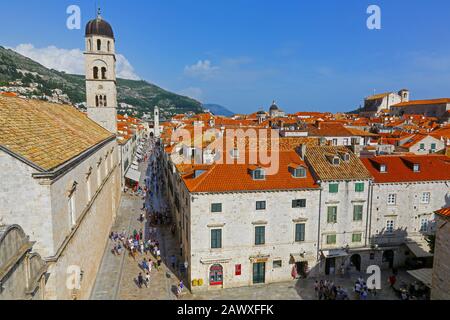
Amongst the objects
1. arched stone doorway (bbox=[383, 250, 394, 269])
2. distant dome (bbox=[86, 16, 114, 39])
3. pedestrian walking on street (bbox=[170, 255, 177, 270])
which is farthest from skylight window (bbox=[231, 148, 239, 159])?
distant dome (bbox=[86, 16, 114, 39])

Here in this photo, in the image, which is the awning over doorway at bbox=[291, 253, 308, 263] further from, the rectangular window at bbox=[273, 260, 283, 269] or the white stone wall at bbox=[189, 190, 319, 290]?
the rectangular window at bbox=[273, 260, 283, 269]

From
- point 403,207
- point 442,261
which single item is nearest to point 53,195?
point 442,261

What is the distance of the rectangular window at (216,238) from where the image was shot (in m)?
24.1

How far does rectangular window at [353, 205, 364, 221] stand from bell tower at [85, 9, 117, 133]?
3239cm

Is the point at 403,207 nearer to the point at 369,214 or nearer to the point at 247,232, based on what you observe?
the point at 369,214

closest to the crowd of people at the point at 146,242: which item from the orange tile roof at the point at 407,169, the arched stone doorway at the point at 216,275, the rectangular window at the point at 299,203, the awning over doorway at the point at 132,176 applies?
the arched stone doorway at the point at 216,275

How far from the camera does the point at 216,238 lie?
952 inches

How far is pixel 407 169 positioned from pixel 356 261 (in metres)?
9.32

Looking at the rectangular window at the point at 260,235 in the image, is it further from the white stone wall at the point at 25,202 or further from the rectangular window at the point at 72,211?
the white stone wall at the point at 25,202

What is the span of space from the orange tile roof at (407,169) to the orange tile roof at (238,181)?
6670 millimetres

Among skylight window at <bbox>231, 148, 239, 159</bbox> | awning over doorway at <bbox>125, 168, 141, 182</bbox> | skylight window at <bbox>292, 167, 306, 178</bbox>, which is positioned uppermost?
skylight window at <bbox>231, 148, 239, 159</bbox>

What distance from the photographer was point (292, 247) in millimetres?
25797

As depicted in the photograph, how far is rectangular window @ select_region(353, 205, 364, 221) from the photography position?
26.9 m
